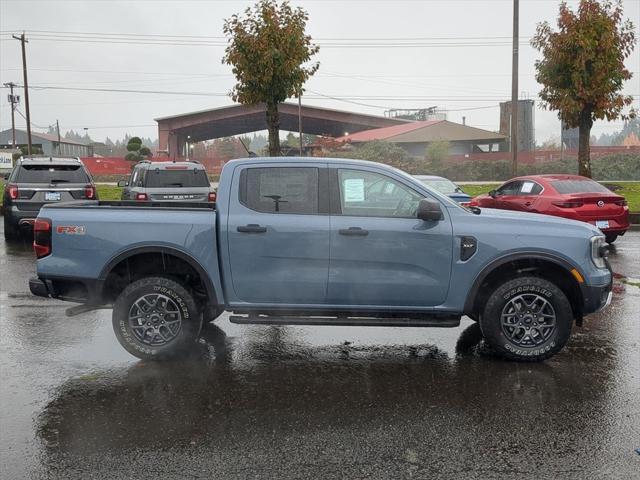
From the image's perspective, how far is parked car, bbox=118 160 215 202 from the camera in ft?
42.1

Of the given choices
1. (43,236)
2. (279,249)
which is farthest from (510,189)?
(43,236)

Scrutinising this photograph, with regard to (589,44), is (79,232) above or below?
below

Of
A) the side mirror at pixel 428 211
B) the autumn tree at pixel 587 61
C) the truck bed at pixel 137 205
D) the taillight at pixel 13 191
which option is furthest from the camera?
the autumn tree at pixel 587 61

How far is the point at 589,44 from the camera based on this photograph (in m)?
19.5

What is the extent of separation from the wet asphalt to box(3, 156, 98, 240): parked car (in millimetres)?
6492

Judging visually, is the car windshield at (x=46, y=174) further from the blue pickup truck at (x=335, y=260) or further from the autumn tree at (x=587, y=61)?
the autumn tree at (x=587, y=61)

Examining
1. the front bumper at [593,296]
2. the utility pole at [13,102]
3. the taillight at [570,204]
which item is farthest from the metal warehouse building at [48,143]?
the front bumper at [593,296]

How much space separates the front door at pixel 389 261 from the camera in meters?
5.35

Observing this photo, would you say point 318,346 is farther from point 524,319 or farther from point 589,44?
point 589,44

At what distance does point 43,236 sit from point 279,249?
2.15m

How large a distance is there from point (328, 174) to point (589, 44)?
17.3 metres

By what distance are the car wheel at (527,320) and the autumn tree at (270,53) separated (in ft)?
47.9

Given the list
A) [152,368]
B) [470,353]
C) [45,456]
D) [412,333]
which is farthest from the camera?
[412,333]

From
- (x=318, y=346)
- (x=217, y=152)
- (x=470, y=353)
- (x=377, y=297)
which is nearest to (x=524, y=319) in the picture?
(x=470, y=353)
